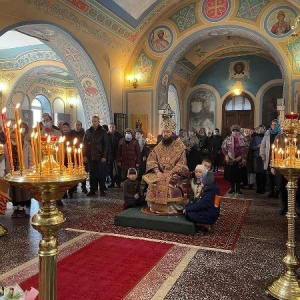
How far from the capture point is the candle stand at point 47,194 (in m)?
Result: 1.41

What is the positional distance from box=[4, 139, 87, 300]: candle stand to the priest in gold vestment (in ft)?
13.2

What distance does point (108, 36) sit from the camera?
1038cm

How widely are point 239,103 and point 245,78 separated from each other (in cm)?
119

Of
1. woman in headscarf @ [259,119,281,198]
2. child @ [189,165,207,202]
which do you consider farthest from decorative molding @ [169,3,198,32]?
child @ [189,165,207,202]

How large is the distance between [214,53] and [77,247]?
13.4 metres

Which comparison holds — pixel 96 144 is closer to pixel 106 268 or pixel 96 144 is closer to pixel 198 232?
pixel 198 232

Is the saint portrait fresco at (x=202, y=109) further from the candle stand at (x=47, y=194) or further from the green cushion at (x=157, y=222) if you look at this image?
the candle stand at (x=47, y=194)

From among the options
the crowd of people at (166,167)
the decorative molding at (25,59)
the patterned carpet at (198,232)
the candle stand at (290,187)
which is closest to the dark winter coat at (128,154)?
the crowd of people at (166,167)

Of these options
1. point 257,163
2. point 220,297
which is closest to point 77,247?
point 220,297

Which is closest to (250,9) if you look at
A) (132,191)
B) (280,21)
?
(280,21)

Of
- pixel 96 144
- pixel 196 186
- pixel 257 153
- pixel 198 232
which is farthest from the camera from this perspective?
pixel 257 153

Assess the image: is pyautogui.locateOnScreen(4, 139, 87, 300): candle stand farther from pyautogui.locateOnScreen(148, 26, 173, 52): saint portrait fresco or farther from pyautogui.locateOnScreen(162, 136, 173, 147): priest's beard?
pyautogui.locateOnScreen(148, 26, 173, 52): saint portrait fresco

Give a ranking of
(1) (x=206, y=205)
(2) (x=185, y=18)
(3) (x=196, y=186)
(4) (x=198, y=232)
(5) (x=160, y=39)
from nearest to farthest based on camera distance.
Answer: (1) (x=206, y=205) → (4) (x=198, y=232) → (3) (x=196, y=186) → (2) (x=185, y=18) → (5) (x=160, y=39)

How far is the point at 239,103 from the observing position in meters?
16.7
